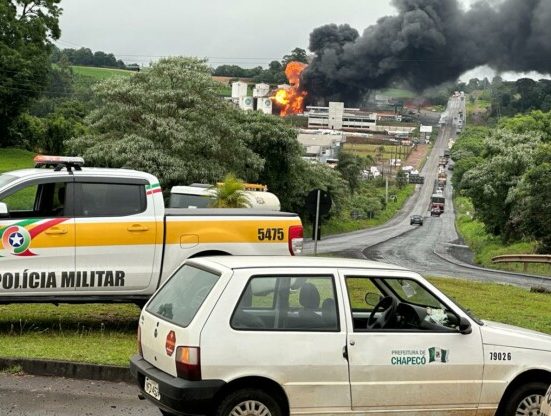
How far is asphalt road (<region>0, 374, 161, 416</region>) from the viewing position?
716 cm

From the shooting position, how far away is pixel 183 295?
21.1ft

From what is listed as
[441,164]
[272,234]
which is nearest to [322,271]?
[272,234]

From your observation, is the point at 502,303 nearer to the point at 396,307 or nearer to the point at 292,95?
the point at 396,307

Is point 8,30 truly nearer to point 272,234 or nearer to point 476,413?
point 272,234

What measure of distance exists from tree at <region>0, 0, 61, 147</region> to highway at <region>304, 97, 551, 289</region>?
27.5 meters

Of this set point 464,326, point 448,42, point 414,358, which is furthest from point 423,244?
point 448,42

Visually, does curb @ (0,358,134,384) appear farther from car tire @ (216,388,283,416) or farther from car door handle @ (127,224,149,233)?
car tire @ (216,388,283,416)

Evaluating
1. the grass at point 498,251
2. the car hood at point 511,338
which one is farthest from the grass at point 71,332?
the grass at point 498,251

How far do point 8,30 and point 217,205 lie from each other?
2145 inches

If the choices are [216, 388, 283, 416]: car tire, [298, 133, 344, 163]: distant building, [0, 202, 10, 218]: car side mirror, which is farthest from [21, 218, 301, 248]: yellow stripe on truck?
[298, 133, 344, 163]: distant building

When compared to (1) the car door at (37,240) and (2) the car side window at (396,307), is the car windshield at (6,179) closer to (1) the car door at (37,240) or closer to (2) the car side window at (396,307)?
(1) the car door at (37,240)

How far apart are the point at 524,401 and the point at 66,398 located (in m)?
4.12

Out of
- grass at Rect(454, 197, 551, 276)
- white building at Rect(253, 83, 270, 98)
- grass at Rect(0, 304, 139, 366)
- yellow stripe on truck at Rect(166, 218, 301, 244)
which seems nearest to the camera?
grass at Rect(0, 304, 139, 366)

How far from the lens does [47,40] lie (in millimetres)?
68000
